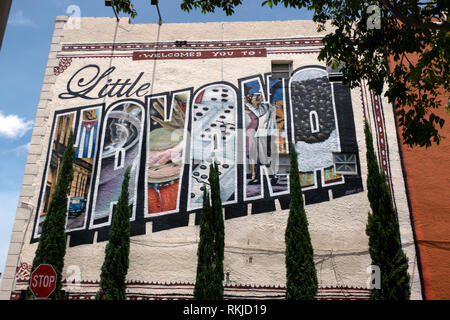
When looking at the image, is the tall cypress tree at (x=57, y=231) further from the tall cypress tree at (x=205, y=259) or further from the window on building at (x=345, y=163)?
the window on building at (x=345, y=163)

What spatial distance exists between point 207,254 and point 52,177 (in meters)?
6.03

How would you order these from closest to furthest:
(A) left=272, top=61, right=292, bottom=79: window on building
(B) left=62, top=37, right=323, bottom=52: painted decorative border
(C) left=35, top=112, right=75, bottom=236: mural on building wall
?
(C) left=35, top=112, right=75, bottom=236: mural on building wall < (A) left=272, top=61, right=292, bottom=79: window on building < (B) left=62, top=37, right=323, bottom=52: painted decorative border

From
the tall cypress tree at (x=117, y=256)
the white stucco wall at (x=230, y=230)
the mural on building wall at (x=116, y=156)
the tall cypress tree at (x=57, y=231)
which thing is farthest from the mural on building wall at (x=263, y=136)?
the tall cypress tree at (x=57, y=231)

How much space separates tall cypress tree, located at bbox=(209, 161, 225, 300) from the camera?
11313mm

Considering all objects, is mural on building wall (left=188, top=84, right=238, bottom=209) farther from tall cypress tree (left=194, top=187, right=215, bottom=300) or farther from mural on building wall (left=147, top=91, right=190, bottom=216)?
tall cypress tree (left=194, top=187, right=215, bottom=300)

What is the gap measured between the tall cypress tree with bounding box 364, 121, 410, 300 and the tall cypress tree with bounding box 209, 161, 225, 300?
4.36 meters

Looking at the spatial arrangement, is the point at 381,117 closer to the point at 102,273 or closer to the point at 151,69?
the point at 151,69

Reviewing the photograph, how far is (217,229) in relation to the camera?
39.0 feet

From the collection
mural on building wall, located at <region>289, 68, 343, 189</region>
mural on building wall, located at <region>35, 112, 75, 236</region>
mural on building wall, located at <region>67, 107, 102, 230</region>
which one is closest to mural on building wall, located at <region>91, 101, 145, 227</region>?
mural on building wall, located at <region>67, 107, 102, 230</region>

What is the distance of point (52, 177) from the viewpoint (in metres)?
13.6

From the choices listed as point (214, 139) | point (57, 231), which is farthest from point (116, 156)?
point (214, 139)

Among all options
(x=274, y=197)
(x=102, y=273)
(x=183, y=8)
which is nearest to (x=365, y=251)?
(x=274, y=197)

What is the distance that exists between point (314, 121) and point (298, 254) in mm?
5089

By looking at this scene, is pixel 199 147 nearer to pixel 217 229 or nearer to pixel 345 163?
pixel 217 229
